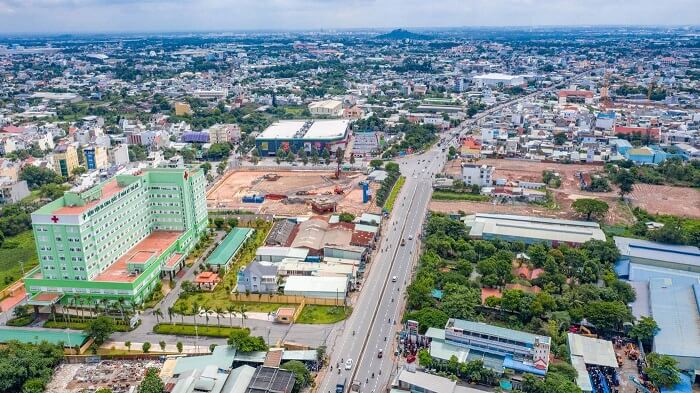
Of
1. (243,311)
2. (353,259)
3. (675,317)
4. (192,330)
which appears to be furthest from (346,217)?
(675,317)

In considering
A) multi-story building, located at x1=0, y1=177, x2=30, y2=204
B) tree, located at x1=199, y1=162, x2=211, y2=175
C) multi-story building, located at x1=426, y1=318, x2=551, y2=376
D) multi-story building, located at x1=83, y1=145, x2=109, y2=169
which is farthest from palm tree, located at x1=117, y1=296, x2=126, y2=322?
multi-story building, located at x1=83, y1=145, x2=109, y2=169

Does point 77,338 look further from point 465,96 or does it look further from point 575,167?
point 465,96

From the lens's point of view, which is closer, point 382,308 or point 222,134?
point 382,308

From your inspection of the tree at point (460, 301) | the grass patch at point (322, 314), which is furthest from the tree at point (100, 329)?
the tree at point (460, 301)

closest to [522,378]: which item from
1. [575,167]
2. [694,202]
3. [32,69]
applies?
[694,202]

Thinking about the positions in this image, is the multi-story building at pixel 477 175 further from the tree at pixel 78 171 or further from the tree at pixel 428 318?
the tree at pixel 78 171

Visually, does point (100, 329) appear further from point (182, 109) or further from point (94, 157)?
point (182, 109)
